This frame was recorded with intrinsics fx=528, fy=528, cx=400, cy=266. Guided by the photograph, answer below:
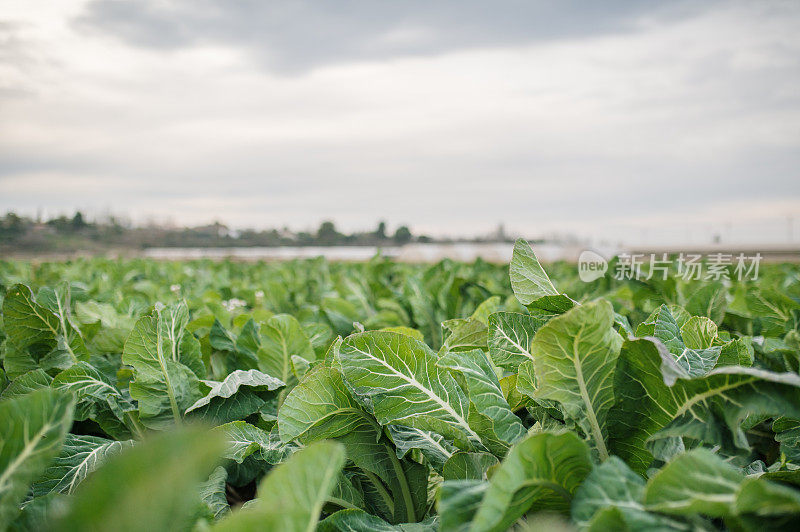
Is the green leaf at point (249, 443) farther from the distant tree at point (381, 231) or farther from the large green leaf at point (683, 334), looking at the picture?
the distant tree at point (381, 231)

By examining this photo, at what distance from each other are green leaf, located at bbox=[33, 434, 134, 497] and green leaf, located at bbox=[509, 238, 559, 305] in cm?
111

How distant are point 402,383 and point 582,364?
0.36 metres

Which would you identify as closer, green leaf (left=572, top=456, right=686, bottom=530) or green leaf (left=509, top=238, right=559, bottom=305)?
green leaf (left=572, top=456, right=686, bottom=530)

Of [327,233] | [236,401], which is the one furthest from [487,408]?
[327,233]

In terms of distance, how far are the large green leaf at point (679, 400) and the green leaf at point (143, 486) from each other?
662 millimetres

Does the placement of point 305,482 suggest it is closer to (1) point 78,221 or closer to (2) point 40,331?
(2) point 40,331

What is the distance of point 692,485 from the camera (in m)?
0.68

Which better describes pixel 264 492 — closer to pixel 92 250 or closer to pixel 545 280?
pixel 545 280

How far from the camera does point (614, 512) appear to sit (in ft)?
2.24

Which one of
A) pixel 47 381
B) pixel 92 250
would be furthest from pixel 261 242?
pixel 47 381

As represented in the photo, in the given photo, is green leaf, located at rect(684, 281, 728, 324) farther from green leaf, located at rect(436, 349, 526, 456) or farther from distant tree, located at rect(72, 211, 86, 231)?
distant tree, located at rect(72, 211, 86, 231)

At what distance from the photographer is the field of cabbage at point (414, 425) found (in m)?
0.63

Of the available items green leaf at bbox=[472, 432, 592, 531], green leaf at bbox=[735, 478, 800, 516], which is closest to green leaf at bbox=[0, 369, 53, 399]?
green leaf at bbox=[472, 432, 592, 531]

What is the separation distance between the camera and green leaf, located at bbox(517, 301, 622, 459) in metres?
0.86
